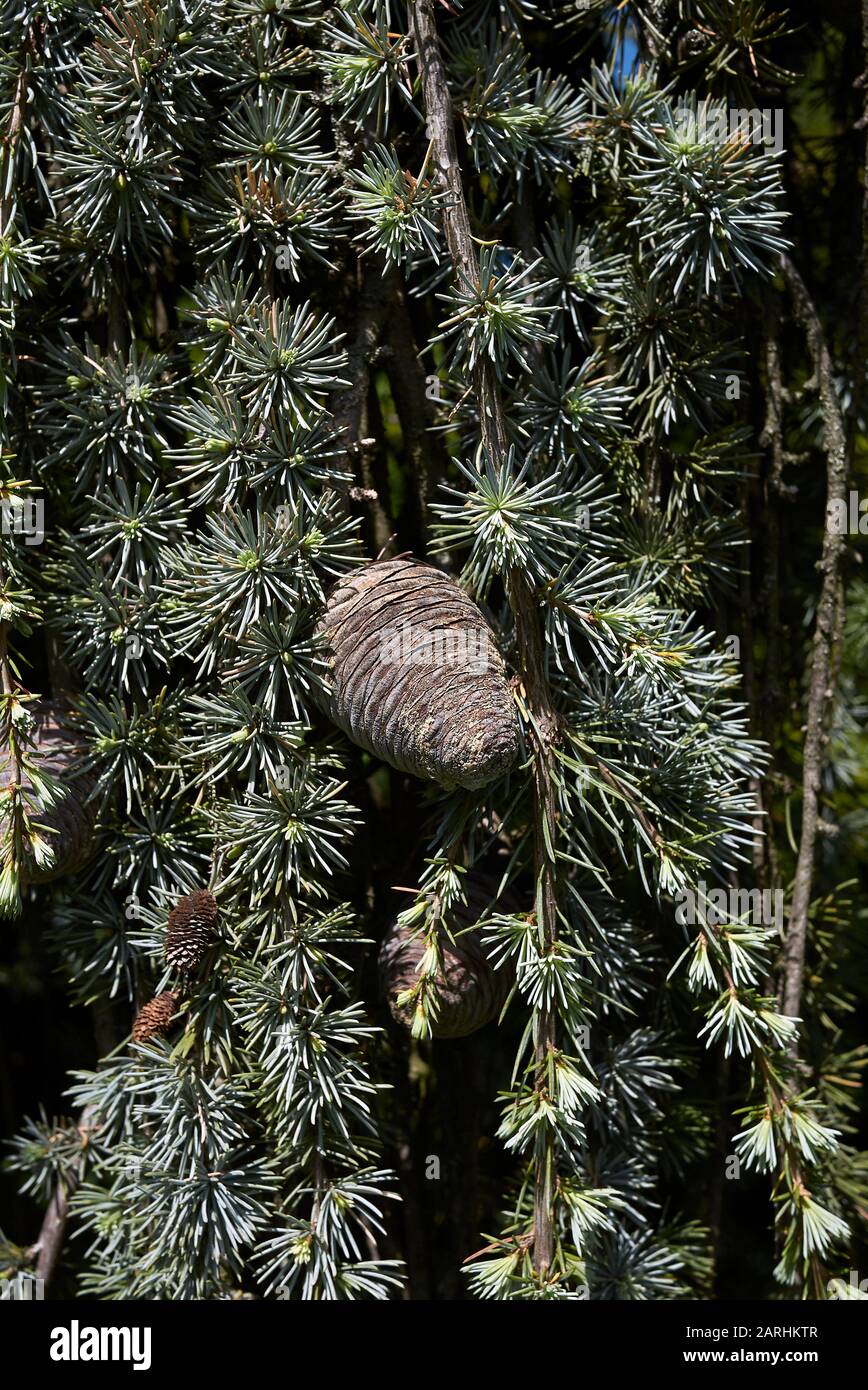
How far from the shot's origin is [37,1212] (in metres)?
0.88

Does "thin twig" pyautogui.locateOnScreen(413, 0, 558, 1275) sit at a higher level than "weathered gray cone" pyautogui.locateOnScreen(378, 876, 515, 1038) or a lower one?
higher

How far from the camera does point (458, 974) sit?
523 millimetres

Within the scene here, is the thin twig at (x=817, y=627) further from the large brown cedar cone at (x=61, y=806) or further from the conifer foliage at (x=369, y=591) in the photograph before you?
Answer: the large brown cedar cone at (x=61, y=806)

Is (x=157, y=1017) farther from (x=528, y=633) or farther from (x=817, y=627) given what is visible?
(x=817, y=627)

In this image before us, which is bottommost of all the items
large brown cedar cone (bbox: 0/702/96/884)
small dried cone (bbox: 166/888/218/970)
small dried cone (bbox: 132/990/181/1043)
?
small dried cone (bbox: 132/990/181/1043)

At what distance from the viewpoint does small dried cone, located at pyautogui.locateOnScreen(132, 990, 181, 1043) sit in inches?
20.8

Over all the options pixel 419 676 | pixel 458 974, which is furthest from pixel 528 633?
pixel 458 974

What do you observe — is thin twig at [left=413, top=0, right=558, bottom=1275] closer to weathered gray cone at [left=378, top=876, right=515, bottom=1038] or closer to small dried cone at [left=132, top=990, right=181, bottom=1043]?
weathered gray cone at [left=378, top=876, right=515, bottom=1038]

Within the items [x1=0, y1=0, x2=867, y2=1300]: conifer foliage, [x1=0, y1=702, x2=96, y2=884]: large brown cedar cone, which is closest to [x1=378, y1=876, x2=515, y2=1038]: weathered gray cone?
[x1=0, y1=0, x2=867, y2=1300]: conifer foliage

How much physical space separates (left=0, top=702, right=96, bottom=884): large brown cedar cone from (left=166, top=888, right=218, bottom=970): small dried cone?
0.06 meters

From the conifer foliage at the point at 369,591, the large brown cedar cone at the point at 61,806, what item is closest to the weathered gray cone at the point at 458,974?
the conifer foliage at the point at 369,591

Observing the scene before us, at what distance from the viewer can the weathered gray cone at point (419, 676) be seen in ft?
1.50

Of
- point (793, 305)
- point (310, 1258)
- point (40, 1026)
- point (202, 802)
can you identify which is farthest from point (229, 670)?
point (40, 1026)
